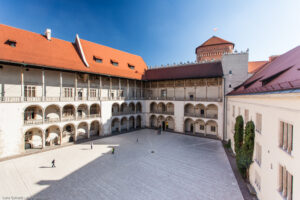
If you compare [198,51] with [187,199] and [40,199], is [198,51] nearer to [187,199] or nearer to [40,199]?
[187,199]

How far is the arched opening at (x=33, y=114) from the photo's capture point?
1809 cm

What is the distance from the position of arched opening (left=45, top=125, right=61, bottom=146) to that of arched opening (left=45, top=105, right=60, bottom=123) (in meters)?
1.28

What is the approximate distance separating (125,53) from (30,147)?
25131 millimetres

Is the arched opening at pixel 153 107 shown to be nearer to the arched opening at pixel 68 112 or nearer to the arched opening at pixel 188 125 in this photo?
the arched opening at pixel 188 125

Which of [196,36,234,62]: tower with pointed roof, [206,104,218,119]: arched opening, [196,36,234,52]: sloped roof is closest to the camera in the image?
[206,104,218,119]: arched opening

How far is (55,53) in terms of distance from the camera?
21.0 metres

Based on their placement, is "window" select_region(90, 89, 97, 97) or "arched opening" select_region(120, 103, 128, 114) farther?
"arched opening" select_region(120, 103, 128, 114)

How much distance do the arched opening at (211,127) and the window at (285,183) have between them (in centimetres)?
1955

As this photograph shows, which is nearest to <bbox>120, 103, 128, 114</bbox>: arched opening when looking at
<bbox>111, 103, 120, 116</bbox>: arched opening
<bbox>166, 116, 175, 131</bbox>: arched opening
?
<bbox>111, 103, 120, 116</bbox>: arched opening

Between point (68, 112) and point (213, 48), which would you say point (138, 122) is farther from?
point (213, 48)

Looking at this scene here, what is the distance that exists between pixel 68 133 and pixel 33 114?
5.36 metres

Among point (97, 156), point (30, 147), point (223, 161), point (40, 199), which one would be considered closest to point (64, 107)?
point (30, 147)

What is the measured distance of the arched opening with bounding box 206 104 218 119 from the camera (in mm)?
25853

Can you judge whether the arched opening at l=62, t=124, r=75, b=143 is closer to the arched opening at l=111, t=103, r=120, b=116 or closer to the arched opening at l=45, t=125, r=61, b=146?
the arched opening at l=45, t=125, r=61, b=146
